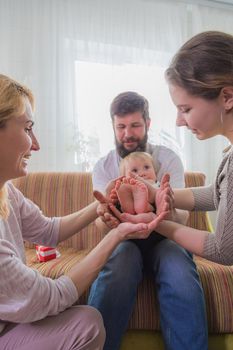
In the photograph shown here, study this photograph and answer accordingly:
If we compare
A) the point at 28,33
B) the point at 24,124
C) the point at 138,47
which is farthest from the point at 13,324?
the point at 138,47

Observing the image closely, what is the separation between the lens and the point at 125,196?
1.17m

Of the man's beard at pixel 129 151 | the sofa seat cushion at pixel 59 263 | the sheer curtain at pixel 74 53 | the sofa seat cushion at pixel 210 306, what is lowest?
the sofa seat cushion at pixel 210 306

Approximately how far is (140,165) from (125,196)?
0.26 meters

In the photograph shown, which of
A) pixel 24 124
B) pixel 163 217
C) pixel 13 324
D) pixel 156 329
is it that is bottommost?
pixel 156 329

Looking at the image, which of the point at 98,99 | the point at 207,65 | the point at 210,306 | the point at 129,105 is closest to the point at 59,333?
the point at 210,306

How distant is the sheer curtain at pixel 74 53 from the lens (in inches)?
93.5

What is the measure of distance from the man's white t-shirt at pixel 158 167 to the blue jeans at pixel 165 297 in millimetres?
363

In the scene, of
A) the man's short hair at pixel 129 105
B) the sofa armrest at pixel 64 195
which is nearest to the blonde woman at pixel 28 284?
the man's short hair at pixel 129 105

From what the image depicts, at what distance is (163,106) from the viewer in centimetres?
266

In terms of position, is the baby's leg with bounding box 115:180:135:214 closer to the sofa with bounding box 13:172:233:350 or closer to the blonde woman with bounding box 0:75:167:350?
the blonde woman with bounding box 0:75:167:350

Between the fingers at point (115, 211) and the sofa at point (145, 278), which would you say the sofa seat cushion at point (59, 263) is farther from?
the fingers at point (115, 211)

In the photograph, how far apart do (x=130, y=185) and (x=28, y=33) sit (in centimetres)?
172

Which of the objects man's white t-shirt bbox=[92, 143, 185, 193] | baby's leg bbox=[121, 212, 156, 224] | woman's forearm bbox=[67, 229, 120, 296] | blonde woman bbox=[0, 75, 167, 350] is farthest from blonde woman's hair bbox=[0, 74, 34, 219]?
man's white t-shirt bbox=[92, 143, 185, 193]

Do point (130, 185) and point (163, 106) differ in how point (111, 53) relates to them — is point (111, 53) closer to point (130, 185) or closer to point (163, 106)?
point (163, 106)
